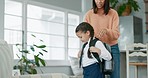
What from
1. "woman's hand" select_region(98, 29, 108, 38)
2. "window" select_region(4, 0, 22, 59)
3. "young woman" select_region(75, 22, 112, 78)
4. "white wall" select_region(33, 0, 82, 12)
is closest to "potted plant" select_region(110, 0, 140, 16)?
"white wall" select_region(33, 0, 82, 12)

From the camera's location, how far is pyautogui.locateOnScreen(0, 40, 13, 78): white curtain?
1357 millimetres

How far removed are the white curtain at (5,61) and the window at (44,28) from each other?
2.75m

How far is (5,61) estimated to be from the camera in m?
1.38

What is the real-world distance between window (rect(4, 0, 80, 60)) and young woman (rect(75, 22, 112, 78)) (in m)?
2.80

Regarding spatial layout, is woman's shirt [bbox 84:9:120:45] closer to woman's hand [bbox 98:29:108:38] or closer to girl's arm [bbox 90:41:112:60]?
woman's hand [bbox 98:29:108:38]

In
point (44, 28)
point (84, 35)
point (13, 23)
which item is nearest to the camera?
point (84, 35)

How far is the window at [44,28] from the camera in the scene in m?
4.23

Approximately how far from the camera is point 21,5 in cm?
435

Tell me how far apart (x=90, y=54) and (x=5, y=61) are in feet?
1.50

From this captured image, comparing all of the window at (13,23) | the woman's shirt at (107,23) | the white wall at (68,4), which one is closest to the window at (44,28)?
the window at (13,23)

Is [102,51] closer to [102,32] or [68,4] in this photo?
[102,32]

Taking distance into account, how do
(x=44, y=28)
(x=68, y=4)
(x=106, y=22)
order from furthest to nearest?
(x=68, y=4) < (x=44, y=28) < (x=106, y=22)

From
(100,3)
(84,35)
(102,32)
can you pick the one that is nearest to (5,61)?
(84,35)

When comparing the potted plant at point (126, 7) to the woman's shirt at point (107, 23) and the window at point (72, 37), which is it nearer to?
the window at point (72, 37)
